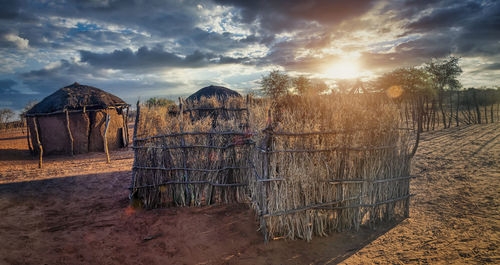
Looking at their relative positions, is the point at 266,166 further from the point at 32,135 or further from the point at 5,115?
Answer: the point at 5,115

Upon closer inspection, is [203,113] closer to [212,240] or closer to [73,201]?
[73,201]

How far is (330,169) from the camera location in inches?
161

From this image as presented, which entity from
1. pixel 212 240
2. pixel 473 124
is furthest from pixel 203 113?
pixel 473 124

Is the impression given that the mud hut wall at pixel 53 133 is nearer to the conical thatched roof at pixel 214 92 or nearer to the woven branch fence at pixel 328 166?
the conical thatched roof at pixel 214 92

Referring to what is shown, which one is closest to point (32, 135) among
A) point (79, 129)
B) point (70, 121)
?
point (70, 121)

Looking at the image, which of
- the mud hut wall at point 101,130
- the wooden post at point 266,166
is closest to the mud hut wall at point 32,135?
the mud hut wall at point 101,130

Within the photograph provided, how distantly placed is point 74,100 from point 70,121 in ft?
3.17

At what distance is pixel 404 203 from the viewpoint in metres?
4.71

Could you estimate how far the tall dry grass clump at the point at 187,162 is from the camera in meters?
5.39

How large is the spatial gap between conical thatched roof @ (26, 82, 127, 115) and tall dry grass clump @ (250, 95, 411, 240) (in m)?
10.2

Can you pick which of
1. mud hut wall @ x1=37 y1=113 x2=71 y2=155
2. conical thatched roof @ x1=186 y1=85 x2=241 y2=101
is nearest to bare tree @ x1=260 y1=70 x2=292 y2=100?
conical thatched roof @ x1=186 y1=85 x2=241 y2=101

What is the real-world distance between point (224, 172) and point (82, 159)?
7770mm

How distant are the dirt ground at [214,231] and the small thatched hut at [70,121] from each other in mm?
4362

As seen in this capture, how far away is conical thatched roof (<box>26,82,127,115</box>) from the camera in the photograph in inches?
423
